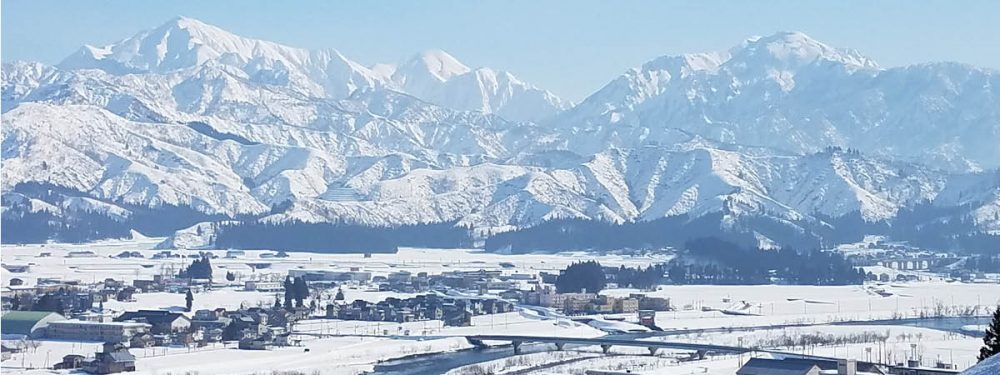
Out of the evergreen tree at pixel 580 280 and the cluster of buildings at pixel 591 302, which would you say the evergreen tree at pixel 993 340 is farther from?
the evergreen tree at pixel 580 280

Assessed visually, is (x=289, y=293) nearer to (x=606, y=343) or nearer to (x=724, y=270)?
(x=606, y=343)

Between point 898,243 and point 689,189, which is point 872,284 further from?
point 689,189

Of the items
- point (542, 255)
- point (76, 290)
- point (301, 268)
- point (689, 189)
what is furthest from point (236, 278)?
point (689, 189)

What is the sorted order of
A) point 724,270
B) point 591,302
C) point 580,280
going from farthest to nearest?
point 724,270, point 580,280, point 591,302

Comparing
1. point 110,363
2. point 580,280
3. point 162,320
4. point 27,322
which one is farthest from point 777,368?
point 580,280

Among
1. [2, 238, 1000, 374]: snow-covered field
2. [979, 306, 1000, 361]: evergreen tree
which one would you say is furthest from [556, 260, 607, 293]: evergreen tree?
[979, 306, 1000, 361]: evergreen tree

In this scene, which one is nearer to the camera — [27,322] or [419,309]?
[27,322]

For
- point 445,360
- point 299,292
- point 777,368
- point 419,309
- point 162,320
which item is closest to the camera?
point 777,368
